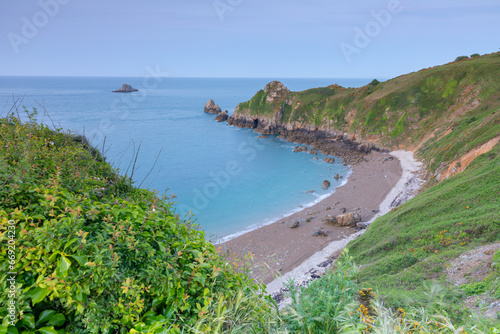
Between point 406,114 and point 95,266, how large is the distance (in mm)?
64028

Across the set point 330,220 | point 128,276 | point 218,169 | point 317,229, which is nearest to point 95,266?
point 128,276

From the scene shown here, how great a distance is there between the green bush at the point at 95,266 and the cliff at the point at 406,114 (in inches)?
1322

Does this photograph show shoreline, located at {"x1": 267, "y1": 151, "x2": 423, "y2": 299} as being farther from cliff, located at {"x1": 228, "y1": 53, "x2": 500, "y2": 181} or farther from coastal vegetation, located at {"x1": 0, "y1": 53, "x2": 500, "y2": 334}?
coastal vegetation, located at {"x1": 0, "y1": 53, "x2": 500, "y2": 334}

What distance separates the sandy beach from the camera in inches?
944

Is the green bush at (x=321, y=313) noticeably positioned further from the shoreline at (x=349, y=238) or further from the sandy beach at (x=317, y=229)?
the sandy beach at (x=317, y=229)

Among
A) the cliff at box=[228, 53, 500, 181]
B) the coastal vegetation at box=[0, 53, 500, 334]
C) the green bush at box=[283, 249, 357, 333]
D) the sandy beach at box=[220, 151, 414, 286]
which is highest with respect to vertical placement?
the cliff at box=[228, 53, 500, 181]

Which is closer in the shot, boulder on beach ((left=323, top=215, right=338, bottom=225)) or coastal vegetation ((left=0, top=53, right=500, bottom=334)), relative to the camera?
coastal vegetation ((left=0, top=53, right=500, bottom=334))

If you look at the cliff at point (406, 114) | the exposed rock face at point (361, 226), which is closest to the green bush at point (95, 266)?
the exposed rock face at point (361, 226)

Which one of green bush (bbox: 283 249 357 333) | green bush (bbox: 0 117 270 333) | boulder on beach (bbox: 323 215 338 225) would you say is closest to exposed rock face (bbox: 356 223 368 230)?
boulder on beach (bbox: 323 215 338 225)

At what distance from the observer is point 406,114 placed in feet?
186

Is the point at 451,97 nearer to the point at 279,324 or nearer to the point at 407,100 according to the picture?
the point at 407,100

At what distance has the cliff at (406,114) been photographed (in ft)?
125

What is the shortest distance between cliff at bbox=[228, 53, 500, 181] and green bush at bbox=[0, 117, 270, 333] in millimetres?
33588

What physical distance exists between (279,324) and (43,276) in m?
3.50
